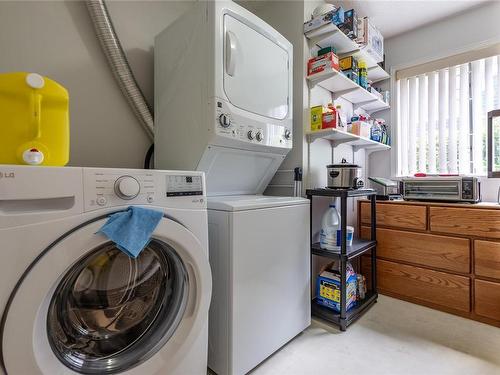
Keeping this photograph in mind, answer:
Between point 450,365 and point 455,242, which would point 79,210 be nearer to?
point 450,365

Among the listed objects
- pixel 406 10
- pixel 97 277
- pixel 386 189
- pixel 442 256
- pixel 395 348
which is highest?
pixel 406 10

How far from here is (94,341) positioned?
85 centimetres

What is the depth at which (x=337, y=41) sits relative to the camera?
185 centimetres

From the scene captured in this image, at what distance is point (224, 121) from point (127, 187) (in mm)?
593

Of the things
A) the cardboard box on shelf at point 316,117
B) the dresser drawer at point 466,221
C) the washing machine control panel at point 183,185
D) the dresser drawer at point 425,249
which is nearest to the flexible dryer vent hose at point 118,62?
the washing machine control panel at point 183,185

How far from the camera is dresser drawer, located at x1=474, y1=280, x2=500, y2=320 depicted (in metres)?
1.56

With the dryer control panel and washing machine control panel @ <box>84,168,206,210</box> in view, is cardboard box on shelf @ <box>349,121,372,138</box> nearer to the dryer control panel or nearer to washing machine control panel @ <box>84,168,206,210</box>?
the dryer control panel

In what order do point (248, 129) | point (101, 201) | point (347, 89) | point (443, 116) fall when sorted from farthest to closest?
1. point (443, 116)
2. point (347, 89)
3. point (248, 129)
4. point (101, 201)

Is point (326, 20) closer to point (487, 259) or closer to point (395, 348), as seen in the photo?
point (487, 259)

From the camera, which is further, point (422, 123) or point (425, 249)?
point (422, 123)

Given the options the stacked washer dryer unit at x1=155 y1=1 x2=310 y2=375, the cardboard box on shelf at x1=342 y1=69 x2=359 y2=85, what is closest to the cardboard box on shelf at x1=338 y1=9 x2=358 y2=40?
the cardboard box on shelf at x1=342 y1=69 x2=359 y2=85

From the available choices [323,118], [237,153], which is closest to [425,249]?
[323,118]

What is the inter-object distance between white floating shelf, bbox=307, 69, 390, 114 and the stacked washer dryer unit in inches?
12.0

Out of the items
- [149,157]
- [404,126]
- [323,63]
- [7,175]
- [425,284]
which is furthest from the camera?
[404,126]
